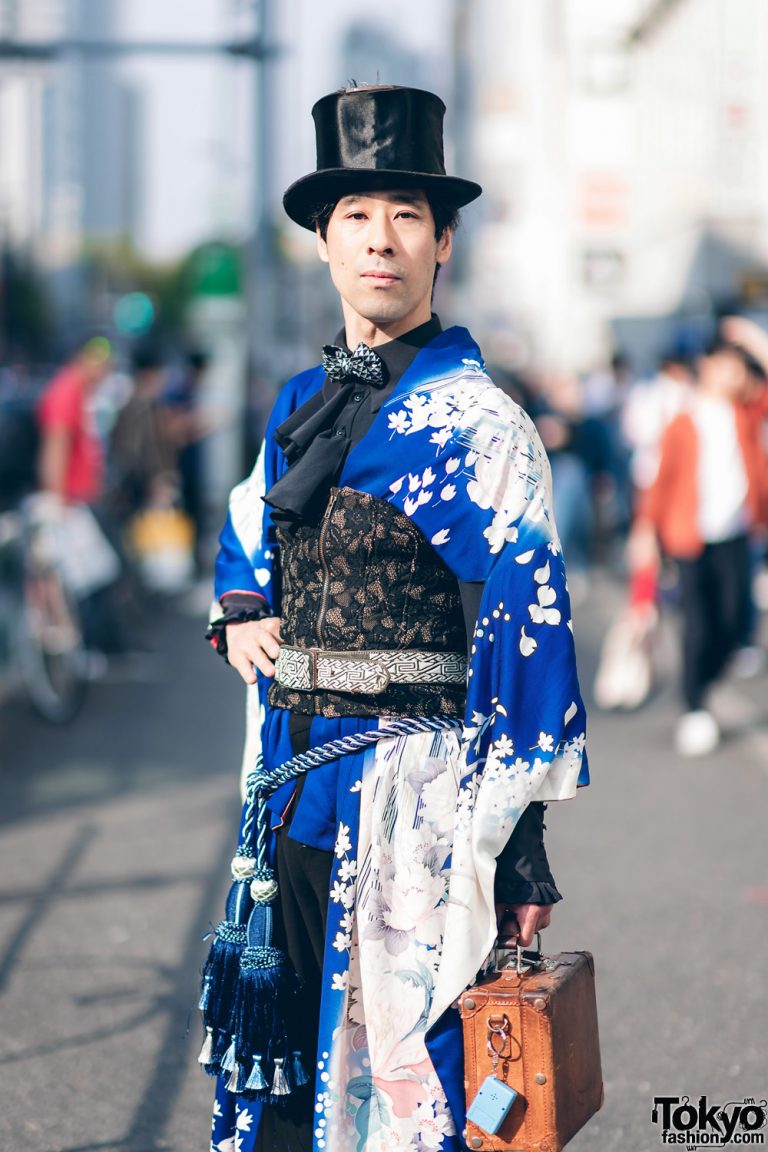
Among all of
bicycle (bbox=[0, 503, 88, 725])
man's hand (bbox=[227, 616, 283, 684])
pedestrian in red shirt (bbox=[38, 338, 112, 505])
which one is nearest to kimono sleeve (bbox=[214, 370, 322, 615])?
man's hand (bbox=[227, 616, 283, 684])

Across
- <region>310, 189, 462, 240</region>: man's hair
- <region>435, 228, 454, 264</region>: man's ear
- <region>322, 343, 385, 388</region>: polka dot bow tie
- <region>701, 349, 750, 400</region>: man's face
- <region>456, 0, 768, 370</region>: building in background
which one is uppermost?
<region>456, 0, 768, 370</region>: building in background

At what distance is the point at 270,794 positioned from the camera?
2867mm

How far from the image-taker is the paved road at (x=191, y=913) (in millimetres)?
4098

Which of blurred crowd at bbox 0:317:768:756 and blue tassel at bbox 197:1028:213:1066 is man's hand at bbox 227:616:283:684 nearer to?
blue tassel at bbox 197:1028:213:1066

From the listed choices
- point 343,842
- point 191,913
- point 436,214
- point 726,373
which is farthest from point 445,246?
point 726,373

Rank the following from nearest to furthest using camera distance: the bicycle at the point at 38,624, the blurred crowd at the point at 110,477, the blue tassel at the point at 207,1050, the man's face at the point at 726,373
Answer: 1. the blue tassel at the point at 207,1050
2. the man's face at the point at 726,373
3. the bicycle at the point at 38,624
4. the blurred crowd at the point at 110,477

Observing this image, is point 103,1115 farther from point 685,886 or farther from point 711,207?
point 711,207

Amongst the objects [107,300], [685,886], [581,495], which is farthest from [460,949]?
[107,300]

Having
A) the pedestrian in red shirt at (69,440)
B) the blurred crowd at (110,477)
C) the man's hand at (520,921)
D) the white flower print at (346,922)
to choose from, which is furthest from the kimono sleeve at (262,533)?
the pedestrian in red shirt at (69,440)

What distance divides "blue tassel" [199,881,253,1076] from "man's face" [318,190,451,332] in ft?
3.23

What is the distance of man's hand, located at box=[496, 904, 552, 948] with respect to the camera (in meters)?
2.61

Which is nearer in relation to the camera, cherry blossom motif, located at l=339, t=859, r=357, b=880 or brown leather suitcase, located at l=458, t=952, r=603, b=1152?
brown leather suitcase, located at l=458, t=952, r=603, b=1152

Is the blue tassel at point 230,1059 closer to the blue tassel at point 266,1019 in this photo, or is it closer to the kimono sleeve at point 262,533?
the blue tassel at point 266,1019

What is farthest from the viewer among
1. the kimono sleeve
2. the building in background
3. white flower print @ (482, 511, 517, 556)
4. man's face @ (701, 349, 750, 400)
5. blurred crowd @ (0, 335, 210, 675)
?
the building in background
